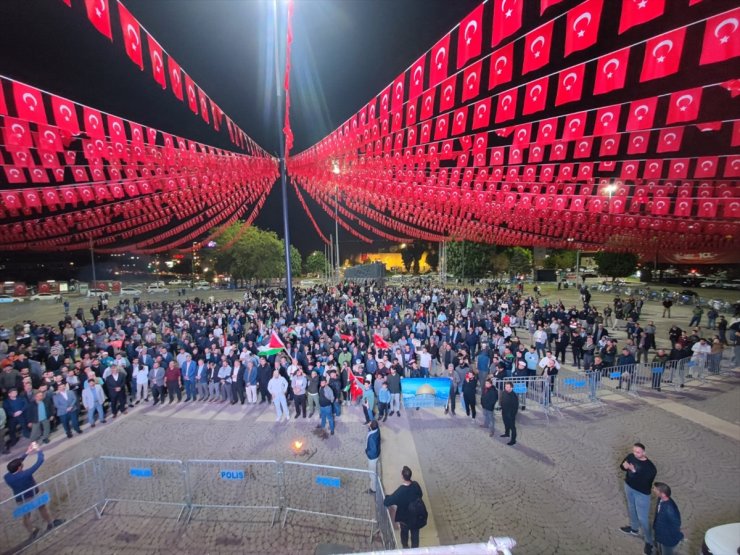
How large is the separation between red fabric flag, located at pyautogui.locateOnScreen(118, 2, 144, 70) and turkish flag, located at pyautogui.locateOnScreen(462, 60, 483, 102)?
5528 mm

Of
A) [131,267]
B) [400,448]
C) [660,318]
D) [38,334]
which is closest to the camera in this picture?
[400,448]

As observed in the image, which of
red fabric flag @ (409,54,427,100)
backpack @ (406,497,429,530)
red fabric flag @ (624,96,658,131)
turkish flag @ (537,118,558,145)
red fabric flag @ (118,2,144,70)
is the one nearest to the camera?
backpack @ (406,497,429,530)

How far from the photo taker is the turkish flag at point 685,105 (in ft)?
21.5

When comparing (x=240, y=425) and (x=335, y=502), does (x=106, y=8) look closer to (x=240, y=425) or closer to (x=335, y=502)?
(x=335, y=502)

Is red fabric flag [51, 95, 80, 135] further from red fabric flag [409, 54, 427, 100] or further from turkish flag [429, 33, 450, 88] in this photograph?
turkish flag [429, 33, 450, 88]

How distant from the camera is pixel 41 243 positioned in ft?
107

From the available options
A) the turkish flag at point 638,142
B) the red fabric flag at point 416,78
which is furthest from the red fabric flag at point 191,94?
the turkish flag at point 638,142

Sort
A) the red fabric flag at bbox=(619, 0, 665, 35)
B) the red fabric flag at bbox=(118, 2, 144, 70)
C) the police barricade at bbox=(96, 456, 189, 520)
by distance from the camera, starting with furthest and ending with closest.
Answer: the police barricade at bbox=(96, 456, 189, 520) < the red fabric flag at bbox=(118, 2, 144, 70) < the red fabric flag at bbox=(619, 0, 665, 35)

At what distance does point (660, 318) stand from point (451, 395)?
23680 mm

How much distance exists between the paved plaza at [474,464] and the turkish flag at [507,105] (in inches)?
290

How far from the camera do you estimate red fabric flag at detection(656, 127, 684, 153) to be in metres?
9.29

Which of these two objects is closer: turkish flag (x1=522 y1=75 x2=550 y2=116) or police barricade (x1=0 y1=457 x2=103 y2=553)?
police barricade (x1=0 y1=457 x2=103 y2=553)

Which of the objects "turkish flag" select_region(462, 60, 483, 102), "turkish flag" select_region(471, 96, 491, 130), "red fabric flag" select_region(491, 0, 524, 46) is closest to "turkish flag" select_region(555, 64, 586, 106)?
"turkish flag" select_region(462, 60, 483, 102)

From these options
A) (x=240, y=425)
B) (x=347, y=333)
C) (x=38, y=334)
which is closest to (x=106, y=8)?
(x=240, y=425)
